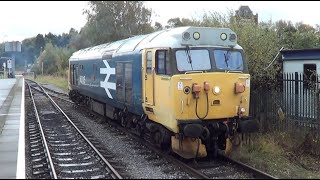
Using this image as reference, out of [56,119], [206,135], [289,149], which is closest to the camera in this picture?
[206,135]

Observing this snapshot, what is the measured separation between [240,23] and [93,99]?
7157 mm

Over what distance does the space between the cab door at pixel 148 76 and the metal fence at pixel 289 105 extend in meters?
4.28

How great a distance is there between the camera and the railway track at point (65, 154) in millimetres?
9484

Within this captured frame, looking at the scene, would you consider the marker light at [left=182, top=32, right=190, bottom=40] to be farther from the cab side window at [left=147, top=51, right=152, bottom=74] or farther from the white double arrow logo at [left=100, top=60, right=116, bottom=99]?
the white double arrow logo at [left=100, top=60, right=116, bottom=99]

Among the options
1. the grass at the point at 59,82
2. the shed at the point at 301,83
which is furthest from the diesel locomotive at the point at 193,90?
the grass at the point at 59,82

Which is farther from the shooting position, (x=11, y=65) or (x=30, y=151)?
(x=11, y=65)

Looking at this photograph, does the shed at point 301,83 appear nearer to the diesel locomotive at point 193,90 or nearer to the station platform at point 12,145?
the diesel locomotive at point 193,90

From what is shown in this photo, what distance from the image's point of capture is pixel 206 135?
9.97 meters

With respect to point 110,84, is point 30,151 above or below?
below

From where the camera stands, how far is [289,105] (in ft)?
42.5

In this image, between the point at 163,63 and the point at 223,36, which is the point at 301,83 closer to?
the point at 223,36

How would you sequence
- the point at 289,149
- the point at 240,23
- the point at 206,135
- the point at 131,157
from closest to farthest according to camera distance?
1. the point at 206,135
2. the point at 131,157
3. the point at 289,149
4. the point at 240,23

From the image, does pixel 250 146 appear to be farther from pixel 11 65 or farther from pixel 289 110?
pixel 11 65

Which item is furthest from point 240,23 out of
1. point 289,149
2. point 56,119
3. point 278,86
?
point 56,119
